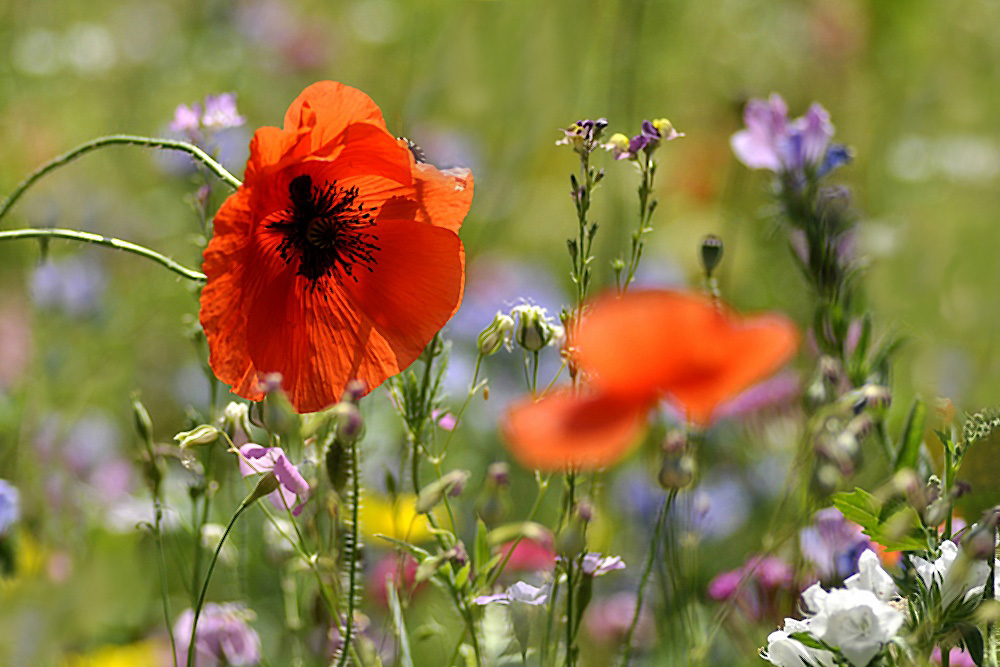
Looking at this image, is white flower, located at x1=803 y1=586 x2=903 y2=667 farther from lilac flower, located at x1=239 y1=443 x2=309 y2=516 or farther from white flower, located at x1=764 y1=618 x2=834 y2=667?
lilac flower, located at x1=239 y1=443 x2=309 y2=516

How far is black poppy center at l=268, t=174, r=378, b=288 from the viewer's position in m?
0.46

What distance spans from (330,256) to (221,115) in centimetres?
12

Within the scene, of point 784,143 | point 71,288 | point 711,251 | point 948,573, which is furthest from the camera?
point 71,288

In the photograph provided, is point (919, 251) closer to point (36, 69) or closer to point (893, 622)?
point (893, 622)

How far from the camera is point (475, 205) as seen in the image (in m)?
1.26

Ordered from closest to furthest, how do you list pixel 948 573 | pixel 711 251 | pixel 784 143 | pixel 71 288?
pixel 948 573
pixel 711 251
pixel 784 143
pixel 71 288

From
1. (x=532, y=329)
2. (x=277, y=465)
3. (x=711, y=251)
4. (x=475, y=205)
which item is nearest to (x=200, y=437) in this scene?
(x=277, y=465)

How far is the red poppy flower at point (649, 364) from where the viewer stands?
0.28m

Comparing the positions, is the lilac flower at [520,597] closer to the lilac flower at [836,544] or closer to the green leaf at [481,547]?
the green leaf at [481,547]

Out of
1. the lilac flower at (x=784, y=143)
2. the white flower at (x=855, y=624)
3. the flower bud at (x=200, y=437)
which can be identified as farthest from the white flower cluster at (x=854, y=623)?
the lilac flower at (x=784, y=143)

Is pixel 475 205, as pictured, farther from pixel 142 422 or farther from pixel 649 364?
pixel 649 364

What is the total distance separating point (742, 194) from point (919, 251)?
662 millimetres

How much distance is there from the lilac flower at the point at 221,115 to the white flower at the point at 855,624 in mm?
343

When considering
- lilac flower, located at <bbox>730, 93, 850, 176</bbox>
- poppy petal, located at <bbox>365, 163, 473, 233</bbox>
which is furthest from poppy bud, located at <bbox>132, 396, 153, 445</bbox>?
lilac flower, located at <bbox>730, 93, 850, 176</bbox>
